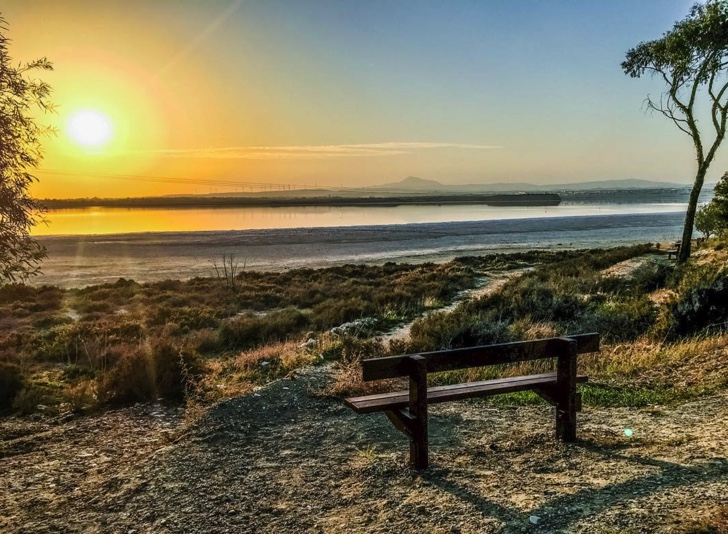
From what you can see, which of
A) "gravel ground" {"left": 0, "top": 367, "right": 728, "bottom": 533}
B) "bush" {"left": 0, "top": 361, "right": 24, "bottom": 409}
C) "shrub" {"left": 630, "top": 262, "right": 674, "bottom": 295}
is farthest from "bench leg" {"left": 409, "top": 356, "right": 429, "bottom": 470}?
"shrub" {"left": 630, "top": 262, "right": 674, "bottom": 295}

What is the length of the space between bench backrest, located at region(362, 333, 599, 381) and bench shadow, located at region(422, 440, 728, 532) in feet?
3.19

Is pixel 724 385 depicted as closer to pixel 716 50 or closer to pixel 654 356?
pixel 654 356

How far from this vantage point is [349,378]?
8.54 m

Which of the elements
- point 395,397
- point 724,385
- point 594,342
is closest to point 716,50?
point 724,385

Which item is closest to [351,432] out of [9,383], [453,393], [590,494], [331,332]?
[453,393]

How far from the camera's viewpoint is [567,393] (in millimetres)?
5434

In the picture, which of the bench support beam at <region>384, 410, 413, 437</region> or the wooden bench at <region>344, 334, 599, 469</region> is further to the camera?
the bench support beam at <region>384, 410, 413, 437</region>

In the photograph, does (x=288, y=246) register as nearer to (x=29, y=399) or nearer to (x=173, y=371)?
(x=173, y=371)

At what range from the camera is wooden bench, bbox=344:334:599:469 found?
4.80 m

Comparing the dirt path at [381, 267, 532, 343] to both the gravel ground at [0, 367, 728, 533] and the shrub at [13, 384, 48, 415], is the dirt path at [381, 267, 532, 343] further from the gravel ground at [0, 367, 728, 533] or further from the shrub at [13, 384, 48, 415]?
the shrub at [13, 384, 48, 415]

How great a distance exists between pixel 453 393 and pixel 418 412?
0.47m

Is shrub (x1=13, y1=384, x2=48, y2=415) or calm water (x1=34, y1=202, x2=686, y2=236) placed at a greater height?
shrub (x1=13, y1=384, x2=48, y2=415)

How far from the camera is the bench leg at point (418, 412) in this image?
187 inches

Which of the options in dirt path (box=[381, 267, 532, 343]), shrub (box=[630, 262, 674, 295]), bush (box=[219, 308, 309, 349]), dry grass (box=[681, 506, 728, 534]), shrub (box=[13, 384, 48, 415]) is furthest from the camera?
shrub (box=[630, 262, 674, 295])
